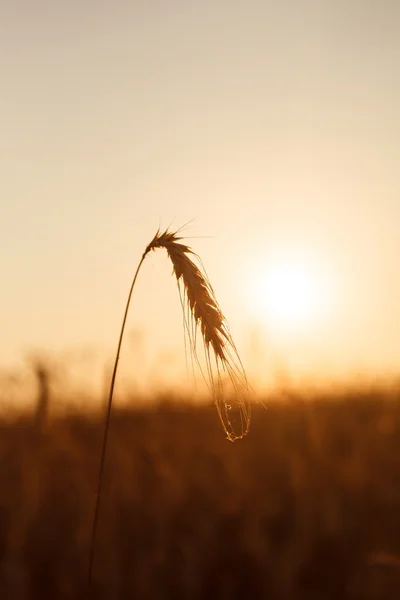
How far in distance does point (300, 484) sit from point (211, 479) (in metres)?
0.50

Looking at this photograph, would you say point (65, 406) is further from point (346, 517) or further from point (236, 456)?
point (346, 517)

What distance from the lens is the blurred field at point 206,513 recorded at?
9.76 feet

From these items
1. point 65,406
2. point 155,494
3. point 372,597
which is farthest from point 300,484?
point 65,406

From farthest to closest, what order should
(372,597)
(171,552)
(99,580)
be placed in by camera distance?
1. (171,552)
2. (99,580)
3. (372,597)

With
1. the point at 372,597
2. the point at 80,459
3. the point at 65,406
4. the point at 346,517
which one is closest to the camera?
the point at 372,597

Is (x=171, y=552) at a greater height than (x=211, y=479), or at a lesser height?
lesser

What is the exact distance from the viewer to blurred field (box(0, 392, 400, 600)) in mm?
2975

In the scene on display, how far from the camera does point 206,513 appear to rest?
11.7 ft

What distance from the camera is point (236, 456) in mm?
4289

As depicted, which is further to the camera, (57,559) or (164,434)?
(164,434)

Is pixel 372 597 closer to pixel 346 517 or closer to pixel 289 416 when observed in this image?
pixel 346 517

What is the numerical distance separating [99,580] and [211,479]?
45.5 inches

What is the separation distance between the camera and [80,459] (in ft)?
13.4

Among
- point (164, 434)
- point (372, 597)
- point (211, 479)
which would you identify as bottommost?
point (372, 597)
